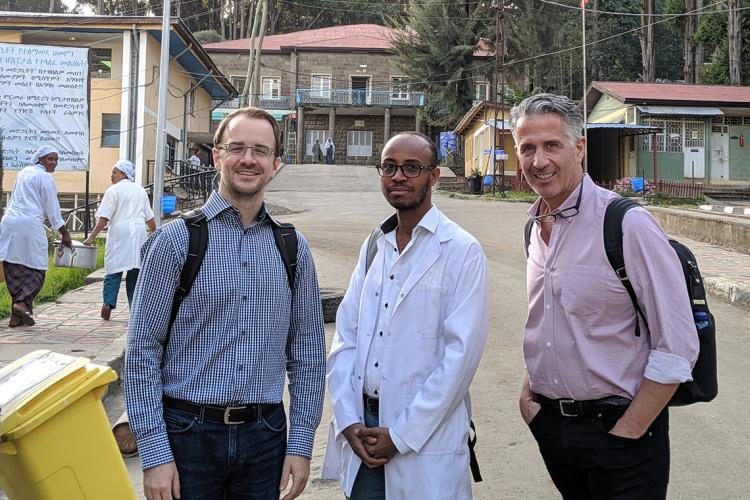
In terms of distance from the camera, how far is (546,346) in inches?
103

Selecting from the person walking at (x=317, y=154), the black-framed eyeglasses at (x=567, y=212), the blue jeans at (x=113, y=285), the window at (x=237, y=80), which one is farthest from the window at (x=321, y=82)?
the black-framed eyeglasses at (x=567, y=212)

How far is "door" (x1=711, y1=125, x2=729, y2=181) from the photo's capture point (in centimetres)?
2858

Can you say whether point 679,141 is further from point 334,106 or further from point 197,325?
point 197,325

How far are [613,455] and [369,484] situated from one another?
2.77 feet

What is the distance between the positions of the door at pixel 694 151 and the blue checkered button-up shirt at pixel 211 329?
93.9ft

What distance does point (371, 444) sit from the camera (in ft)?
8.68

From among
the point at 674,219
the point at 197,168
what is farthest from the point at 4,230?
the point at 197,168

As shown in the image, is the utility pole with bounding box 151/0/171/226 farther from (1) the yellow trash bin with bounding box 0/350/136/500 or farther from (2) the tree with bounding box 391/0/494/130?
(2) the tree with bounding box 391/0/494/130

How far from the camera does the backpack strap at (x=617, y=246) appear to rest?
2443mm

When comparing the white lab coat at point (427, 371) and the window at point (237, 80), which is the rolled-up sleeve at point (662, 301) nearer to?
the white lab coat at point (427, 371)

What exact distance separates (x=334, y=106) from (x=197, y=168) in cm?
2081

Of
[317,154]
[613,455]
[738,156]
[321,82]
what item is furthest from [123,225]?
[321,82]

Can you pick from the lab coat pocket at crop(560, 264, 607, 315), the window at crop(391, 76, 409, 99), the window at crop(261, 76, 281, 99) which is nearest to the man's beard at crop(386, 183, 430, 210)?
the lab coat pocket at crop(560, 264, 607, 315)

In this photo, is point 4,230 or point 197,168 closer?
point 4,230
